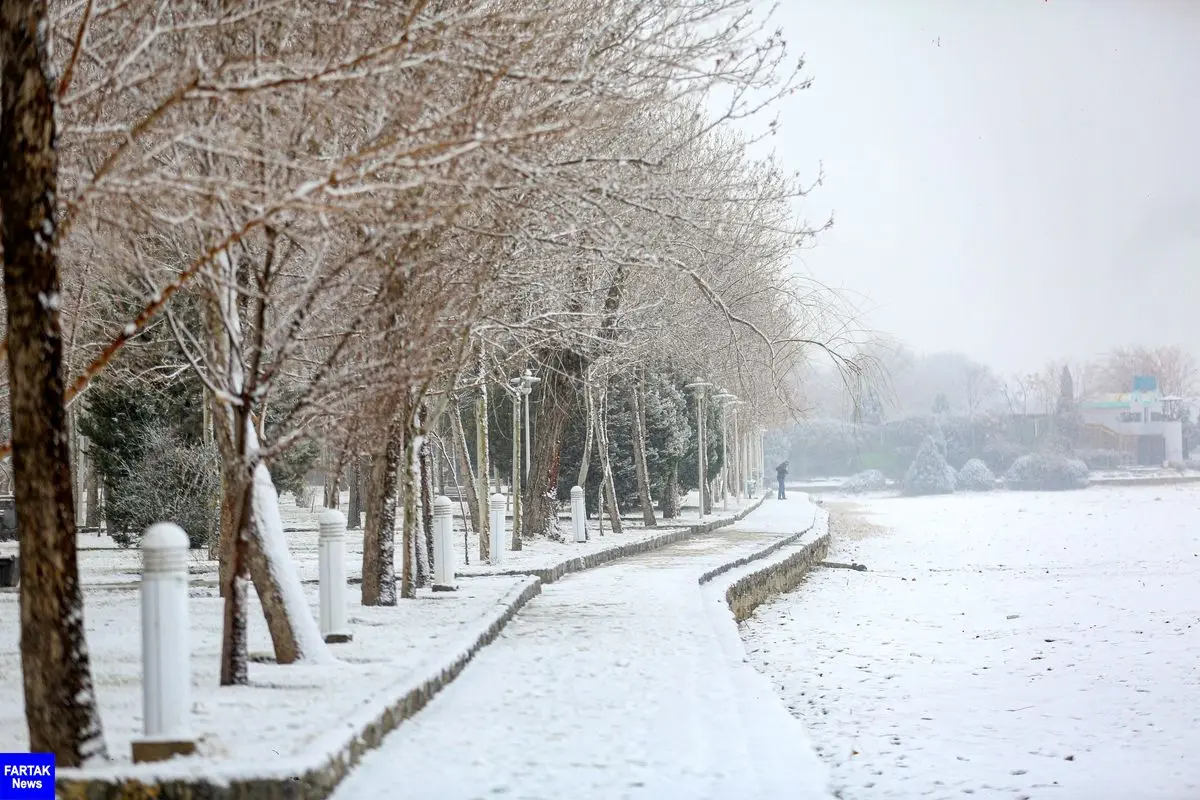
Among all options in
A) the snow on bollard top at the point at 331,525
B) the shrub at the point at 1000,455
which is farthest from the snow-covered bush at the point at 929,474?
the snow on bollard top at the point at 331,525

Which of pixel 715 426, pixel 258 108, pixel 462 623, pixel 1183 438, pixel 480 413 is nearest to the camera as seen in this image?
pixel 258 108

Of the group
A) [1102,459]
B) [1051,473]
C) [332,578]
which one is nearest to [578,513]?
[332,578]

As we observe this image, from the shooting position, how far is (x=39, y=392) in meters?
6.57

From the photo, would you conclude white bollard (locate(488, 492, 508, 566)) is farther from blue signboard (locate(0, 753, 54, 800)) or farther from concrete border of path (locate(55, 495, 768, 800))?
blue signboard (locate(0, 753, 54, 800))

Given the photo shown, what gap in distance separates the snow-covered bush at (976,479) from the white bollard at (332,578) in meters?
84.6

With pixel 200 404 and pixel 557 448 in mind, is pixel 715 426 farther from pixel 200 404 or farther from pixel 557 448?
pixel 200 404

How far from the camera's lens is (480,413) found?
78.3 feet

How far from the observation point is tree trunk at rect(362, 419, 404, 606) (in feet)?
48.0

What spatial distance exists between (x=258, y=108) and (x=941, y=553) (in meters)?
29.7

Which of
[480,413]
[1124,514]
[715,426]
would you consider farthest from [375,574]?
[1124,514]

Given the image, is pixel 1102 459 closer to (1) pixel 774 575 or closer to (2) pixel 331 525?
(1) pixel 774 575

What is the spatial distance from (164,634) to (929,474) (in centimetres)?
8681

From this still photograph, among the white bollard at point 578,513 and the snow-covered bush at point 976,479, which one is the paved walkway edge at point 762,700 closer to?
the white bollard at point 578,513

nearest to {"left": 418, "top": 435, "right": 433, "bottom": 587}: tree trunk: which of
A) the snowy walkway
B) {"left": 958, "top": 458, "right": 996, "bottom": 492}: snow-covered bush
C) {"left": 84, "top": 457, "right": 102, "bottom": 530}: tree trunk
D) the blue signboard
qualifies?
the snowy walkway
